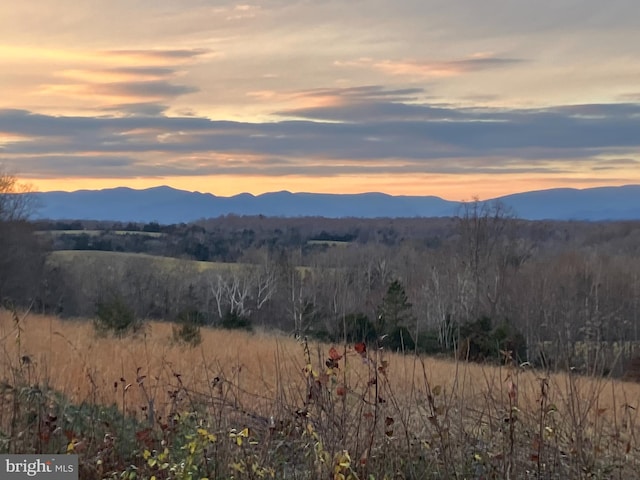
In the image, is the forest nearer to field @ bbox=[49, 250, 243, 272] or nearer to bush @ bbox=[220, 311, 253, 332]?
bush @ bbox=[220, 311, 253, 332]

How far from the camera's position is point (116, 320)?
1703 centimetres

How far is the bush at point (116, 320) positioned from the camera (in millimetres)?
16672

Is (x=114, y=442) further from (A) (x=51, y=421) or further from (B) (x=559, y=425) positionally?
(B) (x=559, y=425)

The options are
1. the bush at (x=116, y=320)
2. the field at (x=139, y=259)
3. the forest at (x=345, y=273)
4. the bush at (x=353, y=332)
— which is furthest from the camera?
the field at (x=139, y=259)

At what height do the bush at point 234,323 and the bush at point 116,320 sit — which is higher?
the bush at point 116,320

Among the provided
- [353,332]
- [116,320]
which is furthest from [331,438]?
[116,320]

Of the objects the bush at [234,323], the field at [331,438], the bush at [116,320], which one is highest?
the field at [331,438]

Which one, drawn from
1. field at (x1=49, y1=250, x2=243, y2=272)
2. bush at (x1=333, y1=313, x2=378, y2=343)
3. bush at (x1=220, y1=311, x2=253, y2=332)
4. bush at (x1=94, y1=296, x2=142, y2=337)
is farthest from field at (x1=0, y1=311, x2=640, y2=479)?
field at (x1=49, y1=250, x2=243, y2=272)

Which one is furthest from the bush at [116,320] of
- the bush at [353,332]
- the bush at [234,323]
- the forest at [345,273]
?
the bush at [234,323]

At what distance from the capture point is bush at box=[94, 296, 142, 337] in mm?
→ 16672

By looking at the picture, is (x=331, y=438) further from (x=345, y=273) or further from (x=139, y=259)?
(x=139, y=259)

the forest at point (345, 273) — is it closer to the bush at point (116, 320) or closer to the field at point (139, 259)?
the bush at point (116, 320)

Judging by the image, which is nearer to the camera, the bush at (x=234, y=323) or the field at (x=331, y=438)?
the field at (x=331, y=438)

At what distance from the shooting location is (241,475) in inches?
166
